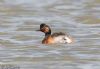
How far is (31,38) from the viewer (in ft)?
47.9

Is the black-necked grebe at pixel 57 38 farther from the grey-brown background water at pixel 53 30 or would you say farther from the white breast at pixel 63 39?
the grey-brown background water at pixel 53 30

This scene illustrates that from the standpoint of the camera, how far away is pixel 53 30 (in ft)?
51.5

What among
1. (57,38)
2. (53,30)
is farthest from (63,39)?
(53,30)

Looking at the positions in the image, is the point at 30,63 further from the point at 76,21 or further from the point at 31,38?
the point at 76,21

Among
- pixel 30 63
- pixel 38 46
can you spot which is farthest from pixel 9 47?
pixel 30 63

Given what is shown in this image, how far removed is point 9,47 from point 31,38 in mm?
1271

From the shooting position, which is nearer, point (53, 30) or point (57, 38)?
point (57, 38)

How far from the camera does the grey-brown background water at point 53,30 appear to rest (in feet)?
39.2

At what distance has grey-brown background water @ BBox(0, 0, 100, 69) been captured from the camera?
39.2 ft

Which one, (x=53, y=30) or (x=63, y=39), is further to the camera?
(x=53, y=30)

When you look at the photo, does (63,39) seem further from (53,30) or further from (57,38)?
(53,30)

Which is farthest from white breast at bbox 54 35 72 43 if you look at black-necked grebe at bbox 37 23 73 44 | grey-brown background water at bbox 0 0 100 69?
grey-brown background water at bbox 0 0 100 69

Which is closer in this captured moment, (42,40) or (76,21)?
(42,40)

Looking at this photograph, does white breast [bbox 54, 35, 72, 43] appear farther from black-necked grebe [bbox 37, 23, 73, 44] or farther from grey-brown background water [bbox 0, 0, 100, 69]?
grey-brown background water [bbox 0, 0, 100, 69]
